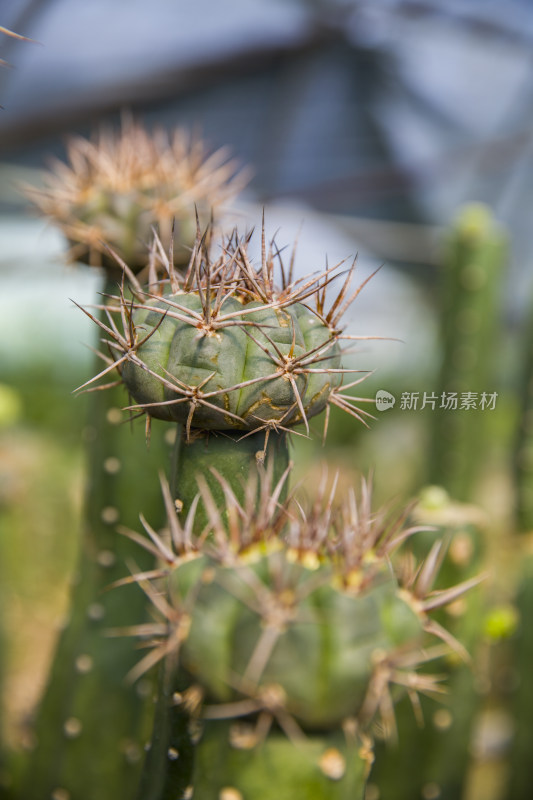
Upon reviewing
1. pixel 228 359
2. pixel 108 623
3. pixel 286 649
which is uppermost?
pixel 228 359

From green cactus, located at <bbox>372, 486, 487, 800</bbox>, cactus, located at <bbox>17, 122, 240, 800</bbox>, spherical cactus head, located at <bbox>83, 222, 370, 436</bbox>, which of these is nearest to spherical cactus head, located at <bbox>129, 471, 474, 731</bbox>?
spherical cactus head, located at <bbox>83, 222, 370, 436</bbox>

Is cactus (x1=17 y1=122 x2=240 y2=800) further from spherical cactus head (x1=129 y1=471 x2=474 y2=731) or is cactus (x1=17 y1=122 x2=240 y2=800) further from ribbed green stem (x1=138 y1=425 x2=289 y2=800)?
spherical cactus head (x1=129 y1=471 x2=474 y2=731)

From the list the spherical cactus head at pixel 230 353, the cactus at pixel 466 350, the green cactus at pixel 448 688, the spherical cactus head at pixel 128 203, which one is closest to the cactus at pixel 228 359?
the spherical cactus head at pixel 230 353

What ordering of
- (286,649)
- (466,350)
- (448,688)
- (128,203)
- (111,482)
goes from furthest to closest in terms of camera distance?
(466,350) < (448,688) < (111,482) < (128,203) < (286,649)

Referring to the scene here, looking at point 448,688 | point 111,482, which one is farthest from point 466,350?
point 111,482

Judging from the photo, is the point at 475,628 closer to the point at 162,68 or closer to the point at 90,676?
the point at 90,676

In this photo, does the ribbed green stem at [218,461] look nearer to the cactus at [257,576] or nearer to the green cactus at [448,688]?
the cactus at [257,576]

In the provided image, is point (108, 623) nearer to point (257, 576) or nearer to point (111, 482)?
point (111, 482)

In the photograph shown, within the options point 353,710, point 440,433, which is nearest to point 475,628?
point 440,433
